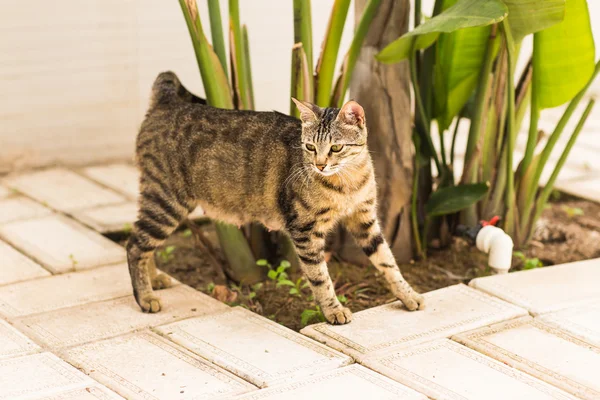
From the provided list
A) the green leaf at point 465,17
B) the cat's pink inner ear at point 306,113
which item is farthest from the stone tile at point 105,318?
the green leaf at point 465,17

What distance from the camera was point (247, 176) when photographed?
3799mm

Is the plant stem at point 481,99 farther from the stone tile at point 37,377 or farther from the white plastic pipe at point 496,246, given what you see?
the stone tile at point 37,377

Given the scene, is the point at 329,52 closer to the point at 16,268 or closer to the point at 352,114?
the point at 352,114

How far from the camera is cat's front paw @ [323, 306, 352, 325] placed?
11.9ft

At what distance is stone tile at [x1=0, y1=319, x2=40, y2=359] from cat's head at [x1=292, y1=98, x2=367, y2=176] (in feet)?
4.26

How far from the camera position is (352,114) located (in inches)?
135

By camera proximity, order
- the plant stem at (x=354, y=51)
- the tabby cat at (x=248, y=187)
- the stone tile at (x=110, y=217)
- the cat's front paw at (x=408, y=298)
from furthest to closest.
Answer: the stone tile at (x=110, y=217), the plant stem at (x=354, y=51), the cat's front paw at (x=408, y=298), the tabby cat at (x=248, y=187)

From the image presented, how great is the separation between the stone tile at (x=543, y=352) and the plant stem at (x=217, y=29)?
1659 mm

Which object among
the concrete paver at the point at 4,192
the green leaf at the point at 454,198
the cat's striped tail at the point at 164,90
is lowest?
the concrete paver at the point at 4,192

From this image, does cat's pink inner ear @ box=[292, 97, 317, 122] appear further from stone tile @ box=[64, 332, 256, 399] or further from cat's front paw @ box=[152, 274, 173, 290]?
cat's front paw @ box=[152, 274, 173, 290]

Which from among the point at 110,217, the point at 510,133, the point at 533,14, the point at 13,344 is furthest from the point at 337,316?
the point at 110,217

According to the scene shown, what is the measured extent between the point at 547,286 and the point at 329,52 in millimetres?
1441

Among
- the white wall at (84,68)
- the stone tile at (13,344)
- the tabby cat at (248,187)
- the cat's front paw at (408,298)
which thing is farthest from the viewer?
the white wall at (84,68)

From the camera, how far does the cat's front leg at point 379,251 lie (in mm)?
3799
